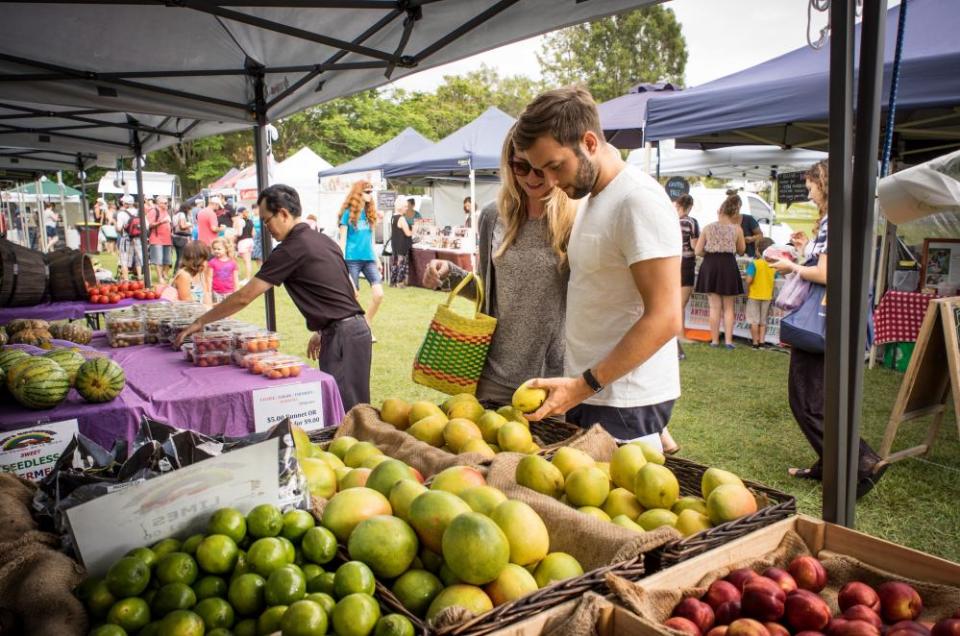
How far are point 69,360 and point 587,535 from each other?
2739 millimetres

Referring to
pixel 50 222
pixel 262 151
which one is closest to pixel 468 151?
pixel 262 151

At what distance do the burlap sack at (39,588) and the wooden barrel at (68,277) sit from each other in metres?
5.65

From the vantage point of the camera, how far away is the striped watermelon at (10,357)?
2998mm

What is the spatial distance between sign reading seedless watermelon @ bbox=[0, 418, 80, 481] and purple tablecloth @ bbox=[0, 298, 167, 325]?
10.8ft

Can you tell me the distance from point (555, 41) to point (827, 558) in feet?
170

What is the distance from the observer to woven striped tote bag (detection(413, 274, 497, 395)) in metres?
2.61

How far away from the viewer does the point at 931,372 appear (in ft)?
14.1

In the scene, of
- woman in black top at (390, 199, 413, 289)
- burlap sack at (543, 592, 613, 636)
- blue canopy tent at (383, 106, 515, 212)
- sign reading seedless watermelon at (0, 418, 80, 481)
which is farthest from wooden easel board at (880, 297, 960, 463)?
woman in black top at (390, 199, 413, 289)

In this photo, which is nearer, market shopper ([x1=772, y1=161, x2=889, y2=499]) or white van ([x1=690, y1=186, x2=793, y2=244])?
market shopper ([x1=772, y1=161, x2=889, y2=499])

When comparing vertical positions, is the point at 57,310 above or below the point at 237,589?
above

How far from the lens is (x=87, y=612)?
1229 millimetres

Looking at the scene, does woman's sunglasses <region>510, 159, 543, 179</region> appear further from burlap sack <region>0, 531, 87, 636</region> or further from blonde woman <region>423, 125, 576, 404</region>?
burlap sack <region>0, 531, 87, 636</region>

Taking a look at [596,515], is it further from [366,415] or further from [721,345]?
[721,345]

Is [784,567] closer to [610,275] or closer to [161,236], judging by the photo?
[610,275]
